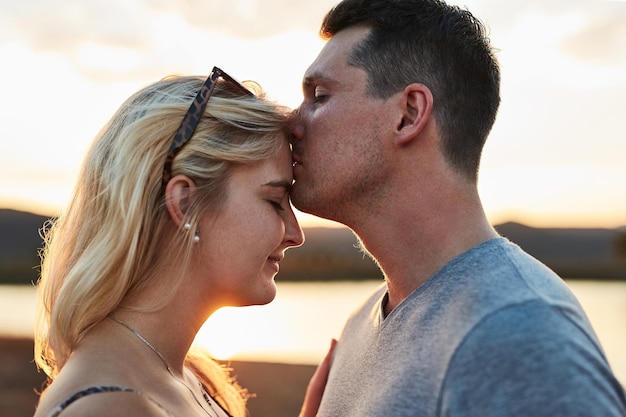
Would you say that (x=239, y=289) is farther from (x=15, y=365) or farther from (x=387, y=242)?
(x=15, y=365)

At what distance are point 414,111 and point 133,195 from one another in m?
0.93

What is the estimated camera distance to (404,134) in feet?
7.43

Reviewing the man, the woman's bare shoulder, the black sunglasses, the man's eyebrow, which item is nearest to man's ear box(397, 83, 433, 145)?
the man

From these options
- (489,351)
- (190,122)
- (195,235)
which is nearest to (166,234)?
(195,235)

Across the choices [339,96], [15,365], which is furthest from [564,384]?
[15,365]

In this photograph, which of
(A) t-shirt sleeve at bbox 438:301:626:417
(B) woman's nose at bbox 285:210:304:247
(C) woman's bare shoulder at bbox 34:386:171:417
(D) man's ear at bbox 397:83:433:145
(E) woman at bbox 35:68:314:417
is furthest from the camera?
(B) woman's nose at bbox 285:210:304:247

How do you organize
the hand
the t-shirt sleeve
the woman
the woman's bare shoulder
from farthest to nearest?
the hand
the woman
the woman's bare shoulder
the t-shirt sleeve

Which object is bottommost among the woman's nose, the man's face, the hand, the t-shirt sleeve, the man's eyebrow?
the hand

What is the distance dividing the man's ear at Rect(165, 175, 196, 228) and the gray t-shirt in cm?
72

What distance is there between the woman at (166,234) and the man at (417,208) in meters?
0.27

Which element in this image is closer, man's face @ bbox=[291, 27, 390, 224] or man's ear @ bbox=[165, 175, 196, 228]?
man's ear @ bbox=[165, 175, 196, 228]

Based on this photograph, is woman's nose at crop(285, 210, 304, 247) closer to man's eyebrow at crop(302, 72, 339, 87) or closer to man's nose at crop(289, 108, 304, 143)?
man's nose at crop(289, 108, 304, 143)

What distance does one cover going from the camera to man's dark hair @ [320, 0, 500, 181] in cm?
232

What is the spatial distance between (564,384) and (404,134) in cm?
97
